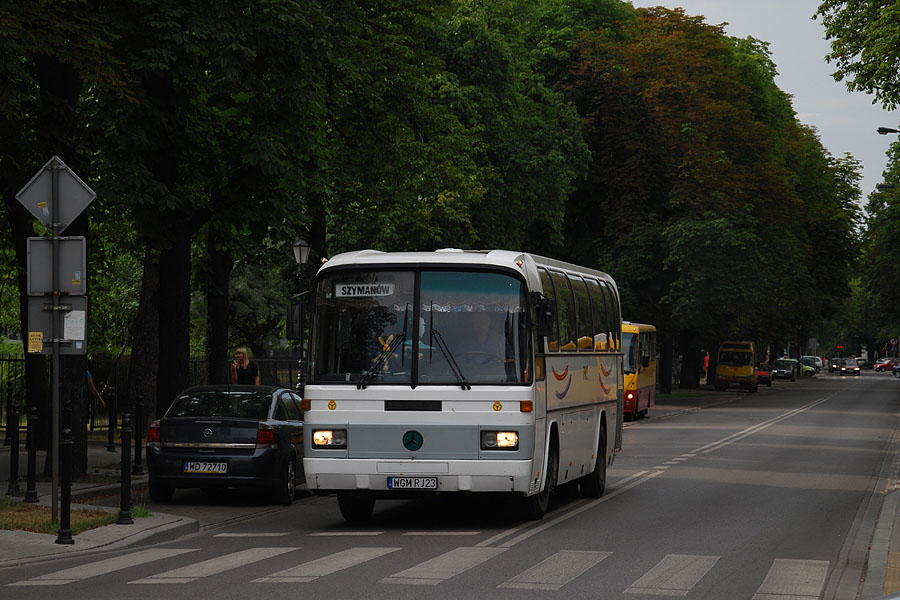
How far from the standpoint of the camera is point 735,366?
234 ft

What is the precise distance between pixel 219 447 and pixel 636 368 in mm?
26835

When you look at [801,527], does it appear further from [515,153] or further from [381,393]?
[515,153]

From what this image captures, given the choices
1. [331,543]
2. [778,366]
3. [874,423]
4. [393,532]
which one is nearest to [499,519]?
[393,532]

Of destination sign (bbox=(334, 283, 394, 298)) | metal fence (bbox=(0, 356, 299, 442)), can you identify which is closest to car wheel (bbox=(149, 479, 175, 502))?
destination sign (bbox=(334, 283, 394, 298))

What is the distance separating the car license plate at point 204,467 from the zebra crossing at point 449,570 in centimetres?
373

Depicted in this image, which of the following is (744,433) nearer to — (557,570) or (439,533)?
(439,533)

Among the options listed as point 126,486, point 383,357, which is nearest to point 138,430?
point 126,486

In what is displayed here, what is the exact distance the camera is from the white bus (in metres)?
13.9

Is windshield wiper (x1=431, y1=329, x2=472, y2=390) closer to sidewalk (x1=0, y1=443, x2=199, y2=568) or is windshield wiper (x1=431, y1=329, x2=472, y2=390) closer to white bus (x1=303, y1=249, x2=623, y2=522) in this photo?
white bus (x1=303, y1=249, x2=623, y2=522)

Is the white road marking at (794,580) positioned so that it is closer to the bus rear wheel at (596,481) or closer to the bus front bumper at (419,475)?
the bus front bumper at (419,475)

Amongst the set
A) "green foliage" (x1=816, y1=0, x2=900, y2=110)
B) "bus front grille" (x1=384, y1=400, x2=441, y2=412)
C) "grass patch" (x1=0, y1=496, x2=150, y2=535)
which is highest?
"green foliage" (x1=816, y1=0, x2=900, y2=110)

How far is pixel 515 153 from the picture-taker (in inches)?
1772

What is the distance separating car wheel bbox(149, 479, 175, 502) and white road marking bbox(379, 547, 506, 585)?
5777mm

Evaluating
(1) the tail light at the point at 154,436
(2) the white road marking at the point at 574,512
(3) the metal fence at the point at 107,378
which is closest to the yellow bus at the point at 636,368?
(3) the metal fence at the point at 107,378
